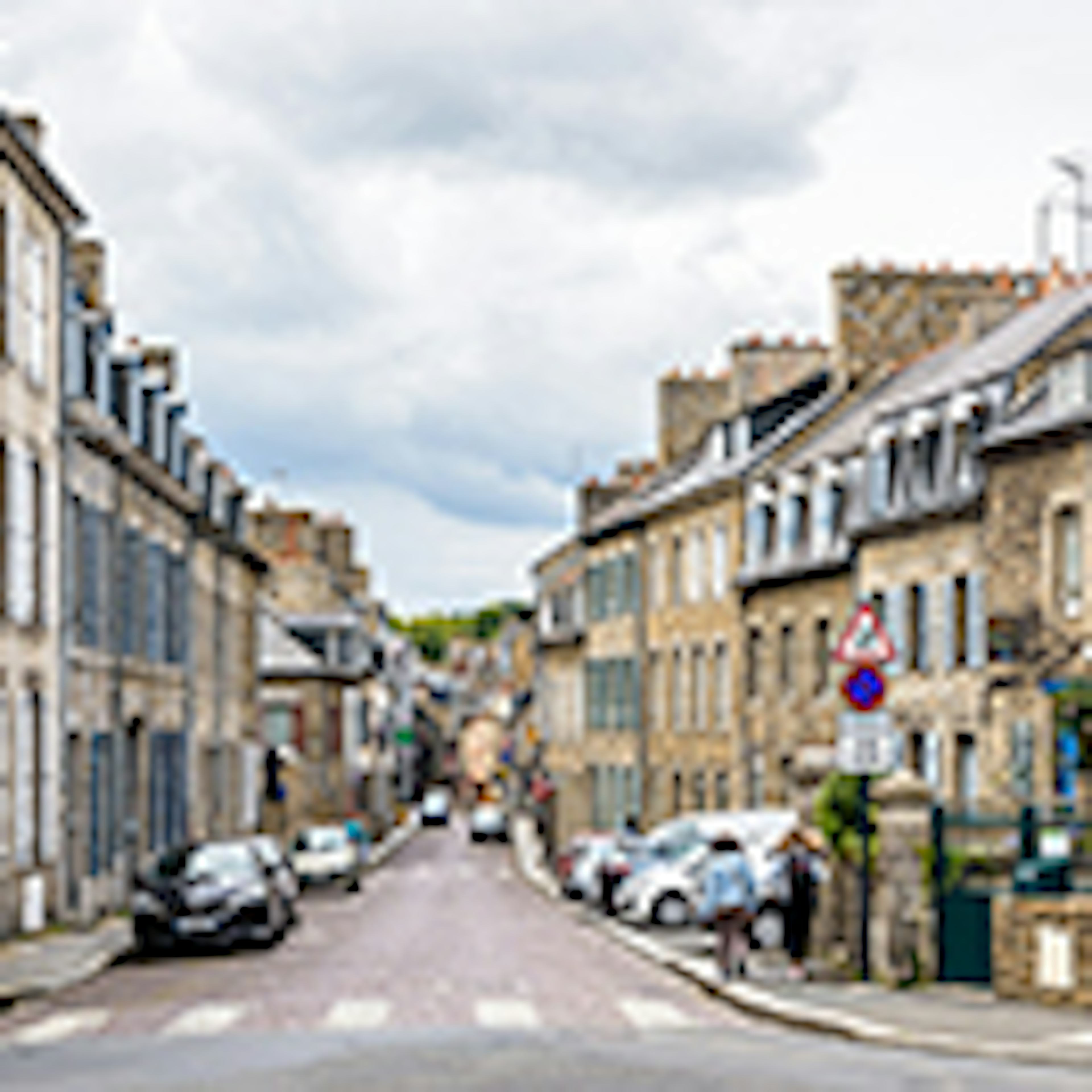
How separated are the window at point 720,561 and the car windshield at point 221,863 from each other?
19752 mm

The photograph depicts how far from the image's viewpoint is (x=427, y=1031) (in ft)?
55.6

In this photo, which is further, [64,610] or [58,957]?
[64,610]

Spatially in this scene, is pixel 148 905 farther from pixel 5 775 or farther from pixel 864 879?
pixel 864 879

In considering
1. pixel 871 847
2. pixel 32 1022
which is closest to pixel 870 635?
pixel 871 847

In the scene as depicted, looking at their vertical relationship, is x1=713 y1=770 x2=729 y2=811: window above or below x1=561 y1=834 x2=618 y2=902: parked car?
above

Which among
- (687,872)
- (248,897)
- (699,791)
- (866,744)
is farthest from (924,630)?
(699,791)

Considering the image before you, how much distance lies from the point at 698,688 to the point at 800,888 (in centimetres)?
2658

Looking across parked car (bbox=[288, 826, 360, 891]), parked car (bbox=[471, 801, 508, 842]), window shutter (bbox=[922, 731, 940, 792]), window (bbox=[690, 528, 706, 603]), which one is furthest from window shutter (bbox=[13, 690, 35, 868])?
parked car (bbox=[471, 801, 508, 842])

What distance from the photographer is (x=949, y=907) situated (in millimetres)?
20578

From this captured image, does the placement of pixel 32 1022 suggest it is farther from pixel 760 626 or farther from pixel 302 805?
pixel 302 805

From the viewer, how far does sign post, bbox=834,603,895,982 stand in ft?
68.4

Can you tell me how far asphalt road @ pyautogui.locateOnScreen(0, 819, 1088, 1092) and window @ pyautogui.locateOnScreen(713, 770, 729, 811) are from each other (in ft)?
54.6

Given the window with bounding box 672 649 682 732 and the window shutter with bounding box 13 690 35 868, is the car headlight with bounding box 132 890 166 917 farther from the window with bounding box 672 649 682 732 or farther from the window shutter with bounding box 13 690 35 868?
the window with bounding box 672 649 682 732

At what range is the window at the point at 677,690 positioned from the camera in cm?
5109
